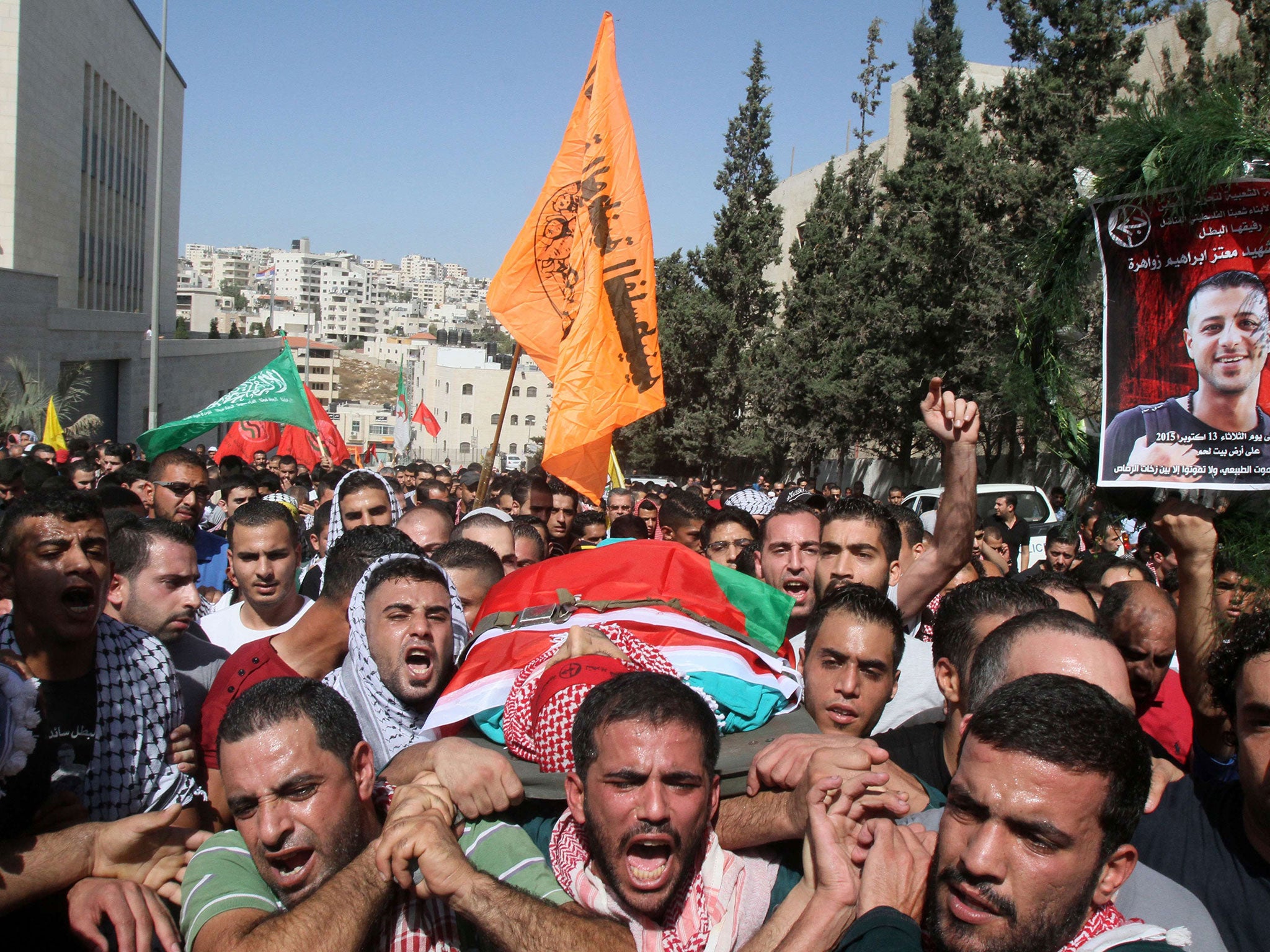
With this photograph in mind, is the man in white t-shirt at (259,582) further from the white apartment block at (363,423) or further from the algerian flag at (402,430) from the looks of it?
the white apartment block at (363,423)

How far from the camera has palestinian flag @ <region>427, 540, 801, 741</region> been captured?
112 inches

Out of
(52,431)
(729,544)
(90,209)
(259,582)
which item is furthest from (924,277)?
(90,209)

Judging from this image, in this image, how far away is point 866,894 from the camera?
2.11 meters

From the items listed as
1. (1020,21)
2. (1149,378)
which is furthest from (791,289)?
(1149,378)

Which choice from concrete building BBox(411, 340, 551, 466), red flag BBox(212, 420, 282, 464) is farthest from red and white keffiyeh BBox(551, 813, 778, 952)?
concrete building BBox(411, 340, 551, 466)

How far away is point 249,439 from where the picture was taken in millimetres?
15016

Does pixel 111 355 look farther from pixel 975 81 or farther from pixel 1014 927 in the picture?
pixel 1014 927

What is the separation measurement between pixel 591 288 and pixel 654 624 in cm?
370

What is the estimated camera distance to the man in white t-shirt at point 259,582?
457 centimetres

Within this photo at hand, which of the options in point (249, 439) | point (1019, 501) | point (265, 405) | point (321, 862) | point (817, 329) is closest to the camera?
point (321, 862)

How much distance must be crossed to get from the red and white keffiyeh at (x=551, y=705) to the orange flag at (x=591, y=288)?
3.56 meters

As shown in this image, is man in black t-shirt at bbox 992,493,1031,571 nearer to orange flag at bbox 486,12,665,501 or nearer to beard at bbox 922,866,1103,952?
orange flag at bbox 486,12,665,501

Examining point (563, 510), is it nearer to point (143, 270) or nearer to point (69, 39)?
point (69, 39)

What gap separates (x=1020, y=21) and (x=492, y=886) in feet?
75.6
